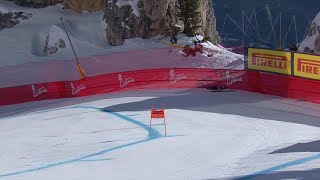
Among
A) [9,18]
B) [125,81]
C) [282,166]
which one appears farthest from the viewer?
[9,18]

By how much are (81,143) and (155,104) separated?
6395mm

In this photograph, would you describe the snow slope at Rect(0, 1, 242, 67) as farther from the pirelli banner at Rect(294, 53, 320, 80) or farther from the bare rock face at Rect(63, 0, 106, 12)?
the pirelli banner at Rect(294, 53, 320, 80)

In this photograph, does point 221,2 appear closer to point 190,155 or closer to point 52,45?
point 52,45

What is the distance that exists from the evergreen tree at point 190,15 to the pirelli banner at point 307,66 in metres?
13.2

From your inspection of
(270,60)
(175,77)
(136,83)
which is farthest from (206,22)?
(270,60)

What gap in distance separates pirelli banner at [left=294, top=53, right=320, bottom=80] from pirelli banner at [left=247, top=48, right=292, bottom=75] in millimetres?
350

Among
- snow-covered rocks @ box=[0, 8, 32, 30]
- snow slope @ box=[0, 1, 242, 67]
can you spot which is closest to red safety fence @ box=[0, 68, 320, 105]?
snow slope @ box=[0, 1, 242, 67]

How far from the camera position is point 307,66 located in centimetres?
1725

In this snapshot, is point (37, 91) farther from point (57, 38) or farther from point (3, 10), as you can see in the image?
point (3, 10)

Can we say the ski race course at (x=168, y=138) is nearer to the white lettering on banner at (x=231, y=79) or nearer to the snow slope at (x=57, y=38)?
the white lettering on banner at (x=231, y=79)

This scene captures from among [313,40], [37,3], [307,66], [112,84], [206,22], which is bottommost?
[112,84]

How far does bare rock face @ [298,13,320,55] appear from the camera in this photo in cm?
2093

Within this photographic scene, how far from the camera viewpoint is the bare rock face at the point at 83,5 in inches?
1329

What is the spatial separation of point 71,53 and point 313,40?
15.4m
